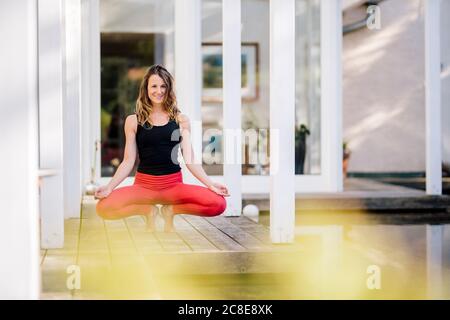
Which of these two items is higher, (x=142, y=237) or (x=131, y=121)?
(x=131, y=121)

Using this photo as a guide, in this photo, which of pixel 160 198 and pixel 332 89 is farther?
pixel 332 89

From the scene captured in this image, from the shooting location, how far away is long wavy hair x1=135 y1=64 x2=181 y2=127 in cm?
388

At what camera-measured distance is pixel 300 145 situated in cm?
732

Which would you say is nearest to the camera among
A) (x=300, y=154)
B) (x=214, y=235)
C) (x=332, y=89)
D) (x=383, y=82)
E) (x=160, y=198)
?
(x=160, y=198)

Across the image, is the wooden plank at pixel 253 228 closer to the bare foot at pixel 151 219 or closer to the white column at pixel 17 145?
the bare foot at pixel 151 219

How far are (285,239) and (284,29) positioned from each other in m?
0.94

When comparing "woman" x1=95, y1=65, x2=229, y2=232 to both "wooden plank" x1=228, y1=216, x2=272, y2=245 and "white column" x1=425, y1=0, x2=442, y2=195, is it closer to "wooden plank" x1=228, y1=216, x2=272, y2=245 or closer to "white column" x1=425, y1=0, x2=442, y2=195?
"wooden plank" x1=228, y1=216, x2=272, y2=245

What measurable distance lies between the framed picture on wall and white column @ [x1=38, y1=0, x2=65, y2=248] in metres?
3.38

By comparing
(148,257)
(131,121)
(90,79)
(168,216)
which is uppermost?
(90,79)

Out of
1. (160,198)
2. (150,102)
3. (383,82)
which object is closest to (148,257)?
(160,198)

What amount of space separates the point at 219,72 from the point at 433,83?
1.89m

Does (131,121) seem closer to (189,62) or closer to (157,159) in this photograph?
(157,159)
